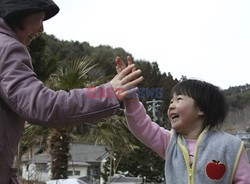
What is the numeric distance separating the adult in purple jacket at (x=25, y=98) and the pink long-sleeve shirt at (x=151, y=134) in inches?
24.8

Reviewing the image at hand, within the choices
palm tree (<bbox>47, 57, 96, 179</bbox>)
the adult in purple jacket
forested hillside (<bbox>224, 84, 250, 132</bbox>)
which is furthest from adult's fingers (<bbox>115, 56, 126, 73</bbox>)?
forested hillside (<bbox>224, 84, 250, 132</bbox>)

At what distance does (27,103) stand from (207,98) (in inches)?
48.9

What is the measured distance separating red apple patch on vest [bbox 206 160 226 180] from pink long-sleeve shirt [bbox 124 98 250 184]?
91 millimetres

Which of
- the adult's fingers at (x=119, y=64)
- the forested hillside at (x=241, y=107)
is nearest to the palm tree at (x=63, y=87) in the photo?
the adult's fingers at (x=119, y=64)

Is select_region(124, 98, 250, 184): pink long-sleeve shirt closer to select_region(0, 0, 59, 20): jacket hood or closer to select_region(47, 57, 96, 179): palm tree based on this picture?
select_region(0, 0, 59, 20): jacket hood

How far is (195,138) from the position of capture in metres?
2.16

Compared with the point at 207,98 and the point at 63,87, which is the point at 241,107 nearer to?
the point at 63,87

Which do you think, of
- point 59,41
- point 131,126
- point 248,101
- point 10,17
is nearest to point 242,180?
point 131,126

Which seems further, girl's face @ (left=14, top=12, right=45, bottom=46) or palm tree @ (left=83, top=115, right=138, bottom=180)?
palm tree @ (left=83, top=115, right=138, bottom=180)

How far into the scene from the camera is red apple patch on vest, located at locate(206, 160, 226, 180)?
197 centimetres

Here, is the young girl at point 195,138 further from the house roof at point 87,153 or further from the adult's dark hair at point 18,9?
the house roof at point 87,153

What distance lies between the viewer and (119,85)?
141cm

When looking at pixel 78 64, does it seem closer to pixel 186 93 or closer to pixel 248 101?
pixel 186 93

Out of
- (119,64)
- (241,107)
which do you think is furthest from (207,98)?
(241,107)
